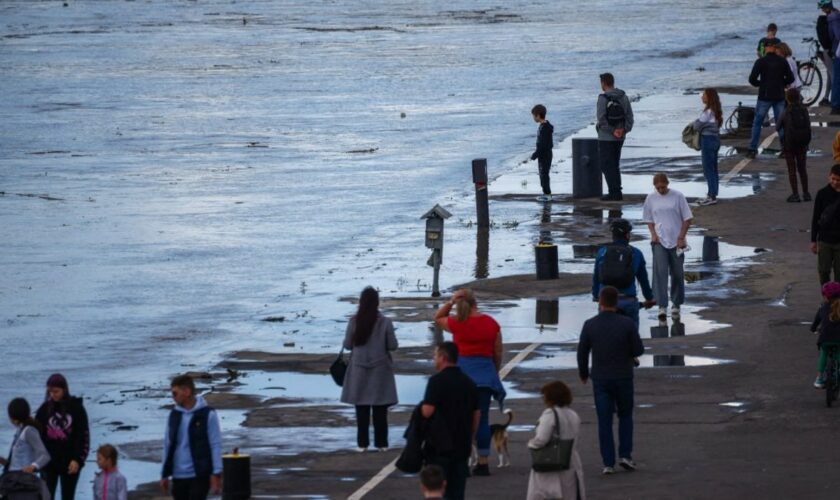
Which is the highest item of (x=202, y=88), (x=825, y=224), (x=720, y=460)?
(x=202, y=88)

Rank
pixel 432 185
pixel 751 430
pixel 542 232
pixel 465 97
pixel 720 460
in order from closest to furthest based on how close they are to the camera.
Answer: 1. pixel 720 460
2. pixel 751 430
3. pixel 542 232
4. pixel 432 185
5. pixel 465 97

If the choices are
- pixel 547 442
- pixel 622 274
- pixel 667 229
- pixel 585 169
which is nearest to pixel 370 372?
pixel 622 274

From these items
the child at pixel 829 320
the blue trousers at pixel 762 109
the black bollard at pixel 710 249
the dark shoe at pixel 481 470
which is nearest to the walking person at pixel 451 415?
the dark shoe at pixel 481 470

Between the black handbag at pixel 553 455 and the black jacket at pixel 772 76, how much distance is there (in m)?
20.0

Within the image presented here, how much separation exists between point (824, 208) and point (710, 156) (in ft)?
26.2

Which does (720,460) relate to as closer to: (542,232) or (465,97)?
(542,232)

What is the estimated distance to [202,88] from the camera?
47.4 m

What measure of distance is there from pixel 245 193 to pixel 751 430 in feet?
54.6

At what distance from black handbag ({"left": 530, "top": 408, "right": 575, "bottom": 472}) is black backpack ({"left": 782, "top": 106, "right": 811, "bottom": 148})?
14686mm

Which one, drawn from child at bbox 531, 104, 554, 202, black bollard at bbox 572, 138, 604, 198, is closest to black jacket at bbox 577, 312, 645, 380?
child at bbox 531, 104, 554, 202

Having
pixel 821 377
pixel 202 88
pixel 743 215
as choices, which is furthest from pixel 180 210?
pixel 202 88

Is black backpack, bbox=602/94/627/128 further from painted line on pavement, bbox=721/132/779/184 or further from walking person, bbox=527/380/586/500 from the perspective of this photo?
walking person, bbox=527/380/586/500

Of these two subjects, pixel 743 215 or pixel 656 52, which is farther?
pixel 656 52

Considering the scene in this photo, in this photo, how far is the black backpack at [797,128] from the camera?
25.9 m
